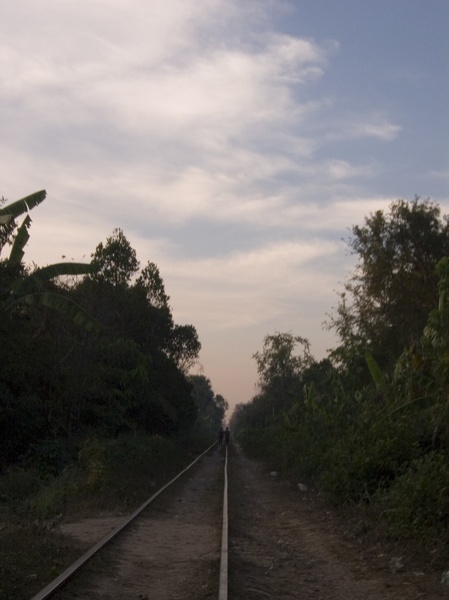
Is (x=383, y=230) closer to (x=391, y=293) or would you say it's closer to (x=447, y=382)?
(x=391, y=293)

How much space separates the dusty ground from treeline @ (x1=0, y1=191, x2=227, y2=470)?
7028mm

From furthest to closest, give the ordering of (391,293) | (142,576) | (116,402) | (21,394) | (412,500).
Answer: (116,402), (391,293), (21,394), (412,500), (142,576)

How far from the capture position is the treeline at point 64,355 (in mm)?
21438

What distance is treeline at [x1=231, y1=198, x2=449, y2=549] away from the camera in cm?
1188

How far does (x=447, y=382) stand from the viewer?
13.9 m

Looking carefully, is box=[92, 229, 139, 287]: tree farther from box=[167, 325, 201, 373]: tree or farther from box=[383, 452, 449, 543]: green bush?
box=[383, 452, 449, 543]: green bush

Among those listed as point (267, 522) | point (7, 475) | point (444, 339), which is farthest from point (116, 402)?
point (444, 339)

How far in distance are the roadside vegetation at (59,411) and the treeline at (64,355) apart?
0.14 feet

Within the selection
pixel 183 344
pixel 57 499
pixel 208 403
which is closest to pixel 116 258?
pixel 183 344

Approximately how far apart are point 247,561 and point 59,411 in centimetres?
1608

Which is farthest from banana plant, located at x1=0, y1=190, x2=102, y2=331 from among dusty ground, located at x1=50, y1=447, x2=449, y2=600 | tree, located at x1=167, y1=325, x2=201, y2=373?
tree, located at x1=167, y1=325, x2=201, y2=373

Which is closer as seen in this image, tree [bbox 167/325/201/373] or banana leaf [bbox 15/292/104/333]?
banana leaf [bbox 15/292/104/333]

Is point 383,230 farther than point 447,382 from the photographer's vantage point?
Yes

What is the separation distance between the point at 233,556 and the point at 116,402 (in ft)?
77.6
